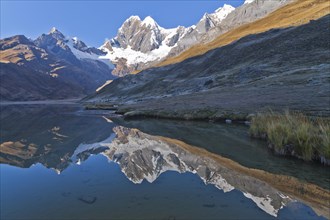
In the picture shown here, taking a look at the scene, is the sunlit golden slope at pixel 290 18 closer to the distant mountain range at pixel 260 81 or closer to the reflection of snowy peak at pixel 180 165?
the distant mountain range at pixel 260 81

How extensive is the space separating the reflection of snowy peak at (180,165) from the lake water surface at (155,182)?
0.03 metres

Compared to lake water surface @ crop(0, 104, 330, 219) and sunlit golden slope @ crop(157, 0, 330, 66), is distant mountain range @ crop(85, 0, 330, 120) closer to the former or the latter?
sunlit golden slope @ crop(157, 0, 330, 66)

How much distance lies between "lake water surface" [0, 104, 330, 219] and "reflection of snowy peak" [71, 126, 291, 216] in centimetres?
3

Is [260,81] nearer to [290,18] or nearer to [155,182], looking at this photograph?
Answer: [155,182]

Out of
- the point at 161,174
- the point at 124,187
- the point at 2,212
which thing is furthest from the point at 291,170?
the point at 2,212

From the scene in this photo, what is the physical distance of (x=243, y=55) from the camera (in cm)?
10338

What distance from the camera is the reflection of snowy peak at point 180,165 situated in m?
13.2

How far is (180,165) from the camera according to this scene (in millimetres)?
19344

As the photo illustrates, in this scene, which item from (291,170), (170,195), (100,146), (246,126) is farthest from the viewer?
(246,126)

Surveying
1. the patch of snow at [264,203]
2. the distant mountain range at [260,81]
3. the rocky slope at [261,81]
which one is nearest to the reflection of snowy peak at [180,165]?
the patch of snow at [264,203]

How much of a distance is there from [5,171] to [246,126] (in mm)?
23439

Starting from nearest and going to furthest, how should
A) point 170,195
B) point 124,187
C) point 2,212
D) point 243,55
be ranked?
point 2,212, point 170,195, point 124,187, point 243,55

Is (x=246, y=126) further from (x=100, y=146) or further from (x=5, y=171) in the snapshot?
(x=5, y=171)

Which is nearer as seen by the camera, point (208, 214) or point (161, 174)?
point (208, 214)
